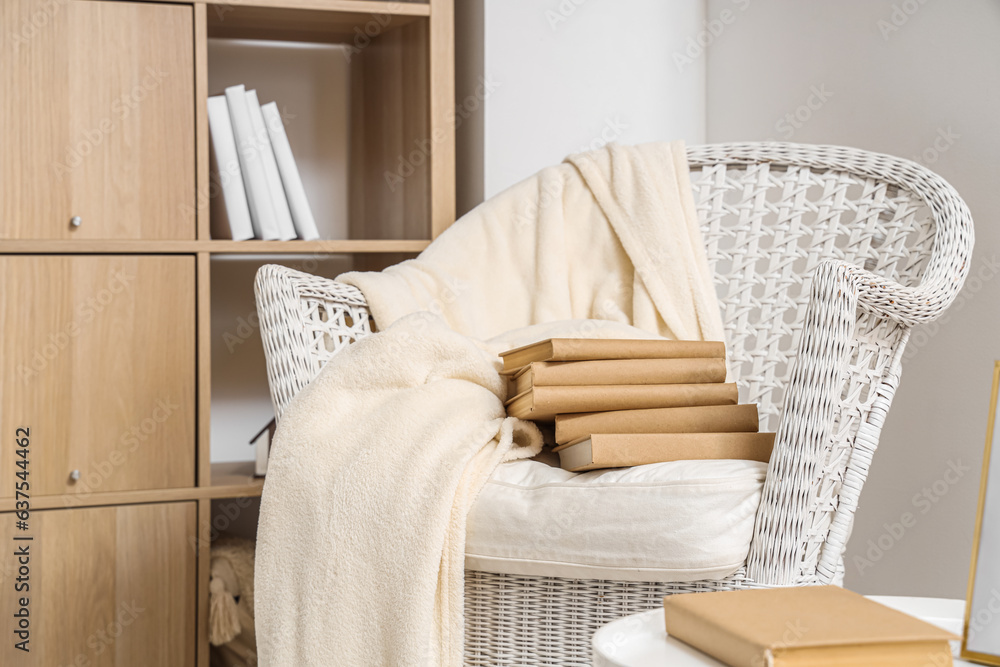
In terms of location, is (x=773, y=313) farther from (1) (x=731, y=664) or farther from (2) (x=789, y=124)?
(1) (x=731, y=664)

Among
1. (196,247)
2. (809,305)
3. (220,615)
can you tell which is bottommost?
(220,615)

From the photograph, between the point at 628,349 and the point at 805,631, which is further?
the point at 628,349

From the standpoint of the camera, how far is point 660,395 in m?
1.01

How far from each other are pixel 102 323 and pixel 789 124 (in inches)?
53.6

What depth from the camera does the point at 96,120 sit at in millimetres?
1477

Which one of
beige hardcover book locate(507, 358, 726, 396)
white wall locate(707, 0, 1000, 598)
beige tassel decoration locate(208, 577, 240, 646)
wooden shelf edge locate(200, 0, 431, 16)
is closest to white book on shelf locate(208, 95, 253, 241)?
wooden shelf edge locate(200, 0, 431, 16)

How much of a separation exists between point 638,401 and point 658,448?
0.28 ft

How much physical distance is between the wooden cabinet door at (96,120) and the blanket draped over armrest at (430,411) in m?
0.47

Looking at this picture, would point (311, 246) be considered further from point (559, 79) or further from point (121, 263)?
point (559, 79)

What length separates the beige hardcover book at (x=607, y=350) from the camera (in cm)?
100

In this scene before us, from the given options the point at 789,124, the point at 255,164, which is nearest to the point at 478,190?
Result: the point at 255,164

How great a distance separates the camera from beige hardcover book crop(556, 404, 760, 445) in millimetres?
976

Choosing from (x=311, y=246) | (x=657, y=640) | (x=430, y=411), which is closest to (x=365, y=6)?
(x=311, y=246)

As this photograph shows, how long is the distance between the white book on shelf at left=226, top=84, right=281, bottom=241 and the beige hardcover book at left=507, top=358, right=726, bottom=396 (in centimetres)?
73
